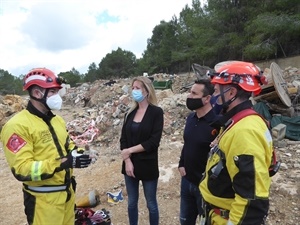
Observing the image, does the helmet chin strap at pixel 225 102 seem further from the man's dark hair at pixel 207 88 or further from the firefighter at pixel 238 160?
the man's dark hair at pixel 207 88

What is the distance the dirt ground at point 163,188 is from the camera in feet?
12.5

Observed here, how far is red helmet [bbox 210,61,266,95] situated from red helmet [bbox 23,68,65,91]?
135 cm

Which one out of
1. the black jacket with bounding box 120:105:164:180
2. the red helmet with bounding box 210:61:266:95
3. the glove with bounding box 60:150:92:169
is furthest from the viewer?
the black jacket with bounding box 120:105:164:180

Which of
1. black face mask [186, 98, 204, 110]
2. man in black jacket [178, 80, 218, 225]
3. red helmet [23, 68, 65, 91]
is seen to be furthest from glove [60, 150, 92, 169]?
black face mask [186, 98, 204, 110]

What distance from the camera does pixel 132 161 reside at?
116 inches

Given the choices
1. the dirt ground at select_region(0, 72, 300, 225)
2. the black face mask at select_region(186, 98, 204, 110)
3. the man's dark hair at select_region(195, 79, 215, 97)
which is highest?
the man's dark hair at select_region(195, 79, 215, 97)

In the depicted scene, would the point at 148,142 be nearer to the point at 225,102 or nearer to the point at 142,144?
the point at 142,144

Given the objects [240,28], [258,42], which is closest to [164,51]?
[240,28]

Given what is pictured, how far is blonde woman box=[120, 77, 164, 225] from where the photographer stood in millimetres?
2893

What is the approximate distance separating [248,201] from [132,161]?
1647 mm

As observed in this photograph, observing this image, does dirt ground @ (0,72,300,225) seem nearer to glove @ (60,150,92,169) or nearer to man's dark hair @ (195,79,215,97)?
glove @ (60,150,92,169)

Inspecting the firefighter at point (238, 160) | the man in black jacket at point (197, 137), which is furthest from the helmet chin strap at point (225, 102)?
the man in black jacket at point (197, 137)

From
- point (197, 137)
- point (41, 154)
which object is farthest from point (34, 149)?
point (197, 137)

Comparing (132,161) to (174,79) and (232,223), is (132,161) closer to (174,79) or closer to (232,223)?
(232,223)
